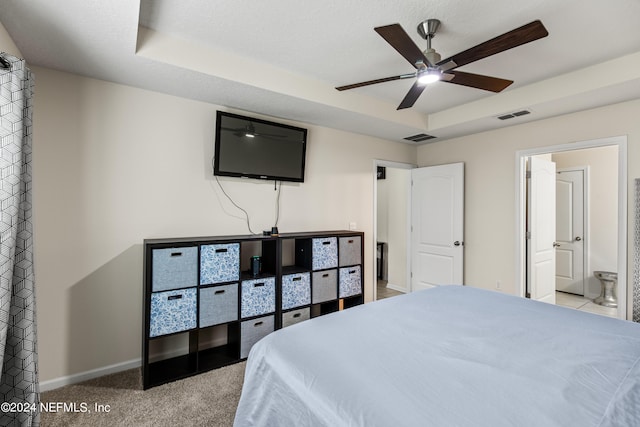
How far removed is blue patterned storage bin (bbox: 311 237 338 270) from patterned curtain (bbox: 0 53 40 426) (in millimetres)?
2138

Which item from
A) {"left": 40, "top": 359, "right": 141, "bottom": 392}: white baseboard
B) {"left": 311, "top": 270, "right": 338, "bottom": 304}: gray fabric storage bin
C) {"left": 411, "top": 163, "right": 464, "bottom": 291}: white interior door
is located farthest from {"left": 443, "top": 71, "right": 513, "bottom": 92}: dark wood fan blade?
{"left": 40, "top": 359, "right": 141, "bottom": 392}: white baseboard

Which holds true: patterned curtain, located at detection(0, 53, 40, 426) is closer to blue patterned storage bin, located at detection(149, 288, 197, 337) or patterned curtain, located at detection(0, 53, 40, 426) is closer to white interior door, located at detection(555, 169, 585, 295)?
blue patterned storage bin, located at detection(149, 288, 197, 337)

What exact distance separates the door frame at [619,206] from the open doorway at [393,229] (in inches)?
59.0

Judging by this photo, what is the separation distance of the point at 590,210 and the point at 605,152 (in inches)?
34.9

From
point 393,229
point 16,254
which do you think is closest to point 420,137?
point 393,229

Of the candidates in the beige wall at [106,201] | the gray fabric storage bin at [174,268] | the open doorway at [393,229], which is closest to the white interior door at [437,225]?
the open doorway at [393,229]

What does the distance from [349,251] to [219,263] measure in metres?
1.48

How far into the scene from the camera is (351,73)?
266 cm

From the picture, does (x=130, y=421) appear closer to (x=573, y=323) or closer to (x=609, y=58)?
(x=573, y=323)

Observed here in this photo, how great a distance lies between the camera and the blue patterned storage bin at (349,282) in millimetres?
3328

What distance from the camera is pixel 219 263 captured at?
253cm

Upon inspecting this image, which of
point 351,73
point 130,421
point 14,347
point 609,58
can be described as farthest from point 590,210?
point 14,347

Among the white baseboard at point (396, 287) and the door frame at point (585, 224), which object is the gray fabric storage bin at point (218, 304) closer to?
the white baseboard at point (396, 287)

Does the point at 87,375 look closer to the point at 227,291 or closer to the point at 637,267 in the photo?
the point at 227,291
